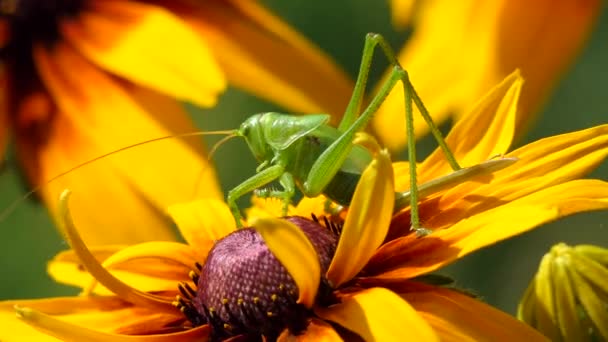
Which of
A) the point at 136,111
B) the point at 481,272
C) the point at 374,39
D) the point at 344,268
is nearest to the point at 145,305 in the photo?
the point at 344,268

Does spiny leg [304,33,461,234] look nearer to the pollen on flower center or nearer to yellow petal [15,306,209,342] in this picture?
the pollen on flower center

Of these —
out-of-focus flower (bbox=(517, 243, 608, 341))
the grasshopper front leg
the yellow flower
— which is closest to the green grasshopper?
the grasshopper front leg

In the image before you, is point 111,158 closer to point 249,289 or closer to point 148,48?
point 148,48

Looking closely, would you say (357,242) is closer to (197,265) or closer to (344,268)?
(344,268)

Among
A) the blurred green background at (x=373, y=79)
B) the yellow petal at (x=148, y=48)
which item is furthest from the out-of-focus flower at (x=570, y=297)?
the blurred green background at (x=373, y=79)

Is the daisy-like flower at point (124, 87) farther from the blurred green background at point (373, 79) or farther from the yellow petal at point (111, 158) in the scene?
the blurred green background at point (373, 79)
